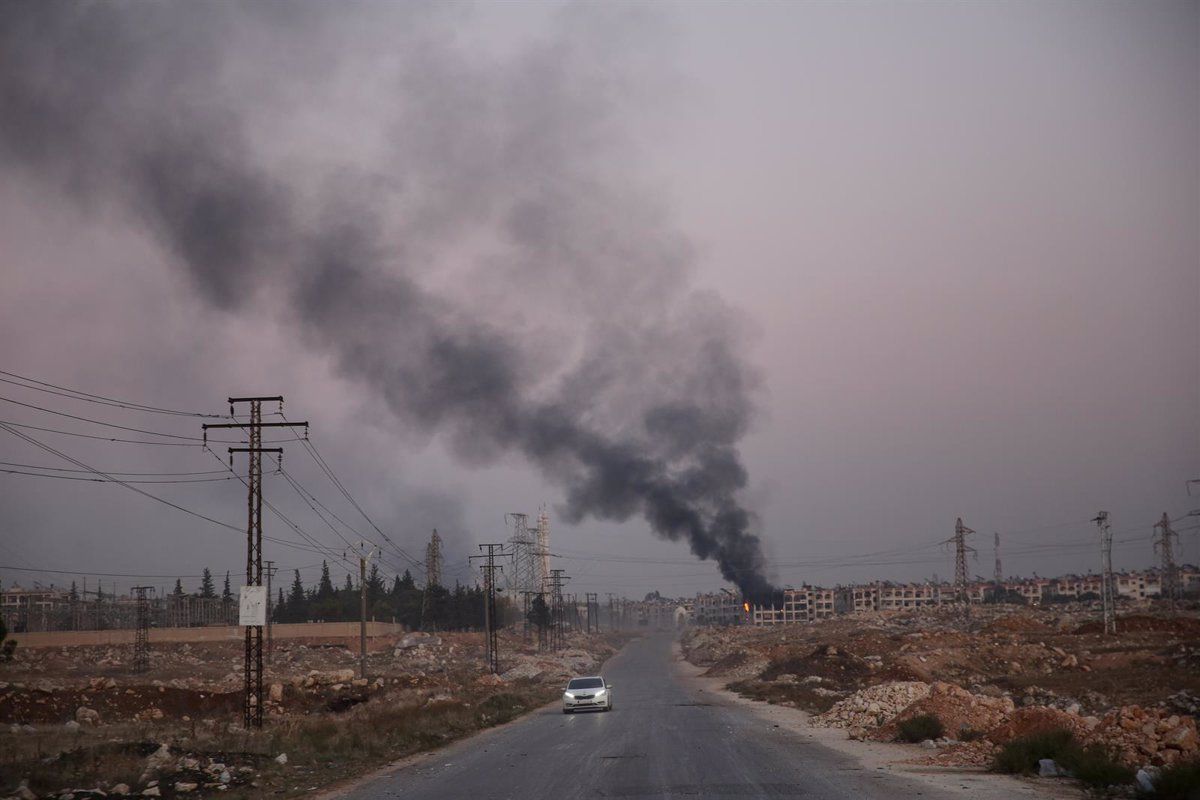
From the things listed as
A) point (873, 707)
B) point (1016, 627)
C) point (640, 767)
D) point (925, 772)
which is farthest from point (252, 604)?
point (1016, 627)

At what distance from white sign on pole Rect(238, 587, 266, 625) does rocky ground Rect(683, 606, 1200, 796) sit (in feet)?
60.3

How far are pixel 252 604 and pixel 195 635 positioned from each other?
7551cm

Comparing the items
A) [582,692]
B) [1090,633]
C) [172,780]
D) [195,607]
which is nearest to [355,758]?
[172,780]

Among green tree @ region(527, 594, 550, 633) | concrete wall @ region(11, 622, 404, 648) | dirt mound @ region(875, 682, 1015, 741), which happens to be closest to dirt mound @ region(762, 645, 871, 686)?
dirt mound @ region(875, 682, 1015, 741)

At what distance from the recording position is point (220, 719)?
129 feet

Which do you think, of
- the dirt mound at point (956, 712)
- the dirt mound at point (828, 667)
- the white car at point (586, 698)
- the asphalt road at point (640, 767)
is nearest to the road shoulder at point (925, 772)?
the asphalt road at point (640, 767)

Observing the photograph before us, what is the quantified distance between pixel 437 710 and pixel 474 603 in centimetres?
11780

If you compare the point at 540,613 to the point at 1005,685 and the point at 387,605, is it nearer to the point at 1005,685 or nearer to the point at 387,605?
the point at 387,605

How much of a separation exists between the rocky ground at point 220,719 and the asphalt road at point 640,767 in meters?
2.40

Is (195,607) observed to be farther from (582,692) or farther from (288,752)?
(288,752)

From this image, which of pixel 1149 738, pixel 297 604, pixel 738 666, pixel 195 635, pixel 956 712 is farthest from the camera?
pixel 297 604

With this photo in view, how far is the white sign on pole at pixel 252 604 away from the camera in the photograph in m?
33.7

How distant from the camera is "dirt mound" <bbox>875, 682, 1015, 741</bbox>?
2733 cm

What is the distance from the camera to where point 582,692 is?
43.6m
